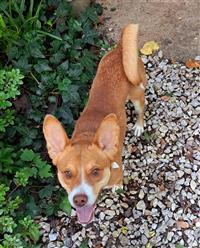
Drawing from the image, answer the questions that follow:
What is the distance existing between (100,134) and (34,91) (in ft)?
4.48

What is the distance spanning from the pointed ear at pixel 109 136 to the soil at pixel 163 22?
1820 millimetres

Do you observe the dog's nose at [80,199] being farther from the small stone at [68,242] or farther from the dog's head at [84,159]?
the small stone at [68,242]

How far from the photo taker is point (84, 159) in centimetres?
384

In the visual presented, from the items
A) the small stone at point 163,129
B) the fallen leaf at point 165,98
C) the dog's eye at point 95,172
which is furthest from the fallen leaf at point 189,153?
the dog's eye at point 95,172

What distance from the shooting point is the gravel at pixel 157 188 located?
4.46 metres

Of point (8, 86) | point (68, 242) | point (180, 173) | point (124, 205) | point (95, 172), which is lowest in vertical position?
point (68, 242)

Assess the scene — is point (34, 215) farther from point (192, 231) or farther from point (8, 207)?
point (192, 231)

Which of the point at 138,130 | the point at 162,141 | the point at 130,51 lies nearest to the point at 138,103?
the point at 138,130

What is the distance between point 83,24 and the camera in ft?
18.0

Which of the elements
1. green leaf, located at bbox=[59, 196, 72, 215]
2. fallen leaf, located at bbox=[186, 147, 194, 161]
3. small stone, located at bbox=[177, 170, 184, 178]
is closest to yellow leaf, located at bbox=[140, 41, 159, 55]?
fallen leaf, located at bbox=[186, 147, 194, 161]

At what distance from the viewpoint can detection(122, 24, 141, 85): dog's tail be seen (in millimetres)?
4523

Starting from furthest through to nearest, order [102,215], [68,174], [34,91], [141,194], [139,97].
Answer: [34,91], [139,97], [141,194], [102,215], [68,174]

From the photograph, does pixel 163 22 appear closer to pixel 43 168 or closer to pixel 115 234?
pixel 43 168

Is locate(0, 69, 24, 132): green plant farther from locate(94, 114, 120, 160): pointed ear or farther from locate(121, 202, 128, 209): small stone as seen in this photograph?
locate(121, 202, 128, 209): small stone
